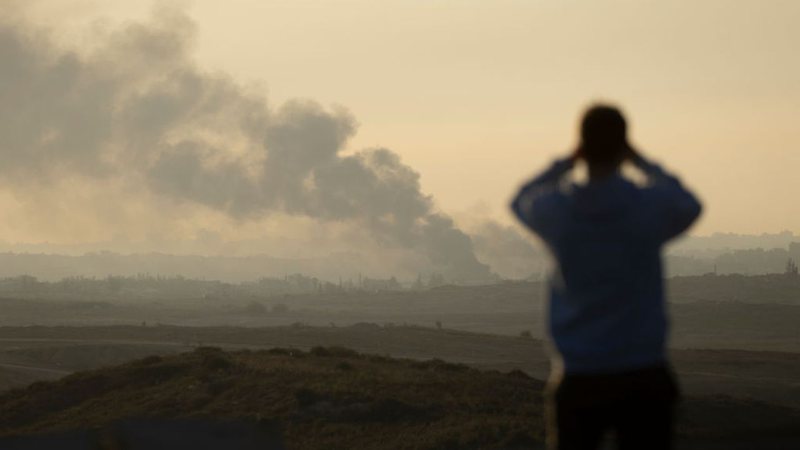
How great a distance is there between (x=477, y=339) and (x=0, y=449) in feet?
333

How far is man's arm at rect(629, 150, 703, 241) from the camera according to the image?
6004 mm

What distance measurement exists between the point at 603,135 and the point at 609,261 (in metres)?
0.59

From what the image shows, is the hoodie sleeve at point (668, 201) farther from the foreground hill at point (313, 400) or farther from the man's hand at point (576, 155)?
the foreground hill at point (313, 400)

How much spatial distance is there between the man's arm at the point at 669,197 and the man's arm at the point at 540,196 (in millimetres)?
332

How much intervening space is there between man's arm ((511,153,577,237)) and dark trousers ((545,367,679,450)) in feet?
2.41

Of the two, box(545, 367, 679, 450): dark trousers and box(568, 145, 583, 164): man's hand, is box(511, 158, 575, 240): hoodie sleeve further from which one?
box(545, 367, 679, 450): dark trousers

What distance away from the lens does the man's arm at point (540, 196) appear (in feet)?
19.9

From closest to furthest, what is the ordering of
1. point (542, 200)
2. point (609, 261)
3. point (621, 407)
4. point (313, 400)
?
point (621, 407)
point (609, 261)
point (542, 200)
point (313, 400)

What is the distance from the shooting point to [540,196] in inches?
241

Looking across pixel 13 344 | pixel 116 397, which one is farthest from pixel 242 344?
pixel 116 397

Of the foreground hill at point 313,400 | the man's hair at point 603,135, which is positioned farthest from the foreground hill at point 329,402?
the man's hair at point 603,135

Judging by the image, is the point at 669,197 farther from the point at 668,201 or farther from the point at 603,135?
the point at 603,135

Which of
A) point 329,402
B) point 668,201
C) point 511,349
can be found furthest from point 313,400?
point 511,349

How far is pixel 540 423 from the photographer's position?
40.1 metres
